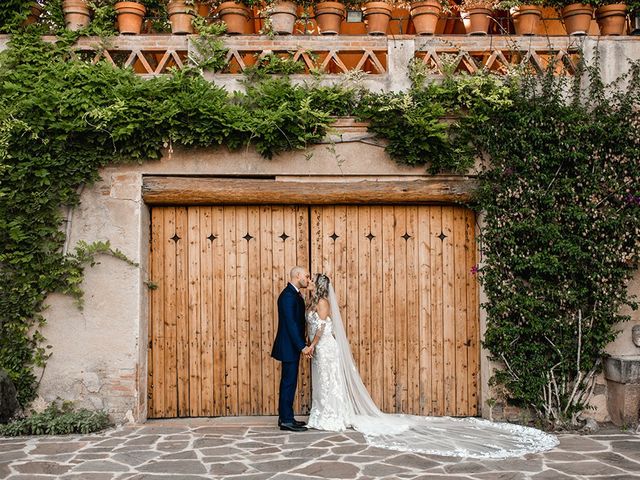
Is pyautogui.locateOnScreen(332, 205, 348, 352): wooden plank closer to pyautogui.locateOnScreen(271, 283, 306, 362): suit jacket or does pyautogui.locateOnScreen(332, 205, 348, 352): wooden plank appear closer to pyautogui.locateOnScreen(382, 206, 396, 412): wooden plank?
pyautogui.locateOnScreen(382, 206, 396, 412): wooden plank

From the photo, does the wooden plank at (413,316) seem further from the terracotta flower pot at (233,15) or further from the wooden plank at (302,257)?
the terracotta flower pot at (233,15)

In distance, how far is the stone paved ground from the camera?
601 centimetres

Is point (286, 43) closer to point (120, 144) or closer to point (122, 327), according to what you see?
point (120, 144)

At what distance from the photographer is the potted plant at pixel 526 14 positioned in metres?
8.33

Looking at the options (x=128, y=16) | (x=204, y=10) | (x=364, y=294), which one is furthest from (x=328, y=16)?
(x=364, y=294)

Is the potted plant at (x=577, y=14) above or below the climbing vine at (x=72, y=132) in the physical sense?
above

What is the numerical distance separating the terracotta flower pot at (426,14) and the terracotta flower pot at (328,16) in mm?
882

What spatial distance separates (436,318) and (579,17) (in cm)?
386

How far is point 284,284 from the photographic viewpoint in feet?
27.8

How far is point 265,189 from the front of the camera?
8203 mm

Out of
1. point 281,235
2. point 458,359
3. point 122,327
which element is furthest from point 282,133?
point 458,359

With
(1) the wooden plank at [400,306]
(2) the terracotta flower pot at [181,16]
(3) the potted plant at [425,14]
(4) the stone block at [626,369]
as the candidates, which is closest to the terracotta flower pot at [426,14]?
(3) the potted plant at [425,14]

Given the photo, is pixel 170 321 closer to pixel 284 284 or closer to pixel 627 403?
pixel 284 284

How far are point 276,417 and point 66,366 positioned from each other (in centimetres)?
242
